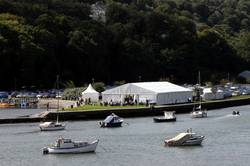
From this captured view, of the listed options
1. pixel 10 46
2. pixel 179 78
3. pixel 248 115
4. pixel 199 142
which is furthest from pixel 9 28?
pixel 199 142

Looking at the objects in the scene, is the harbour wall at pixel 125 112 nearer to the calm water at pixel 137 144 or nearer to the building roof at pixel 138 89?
the calm water at pixel 137 144

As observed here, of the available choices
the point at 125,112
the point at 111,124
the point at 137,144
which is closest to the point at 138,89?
the point at 125,112

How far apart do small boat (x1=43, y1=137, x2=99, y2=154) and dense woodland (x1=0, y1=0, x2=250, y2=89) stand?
214 feet

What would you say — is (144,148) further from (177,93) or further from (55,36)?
(55,36)

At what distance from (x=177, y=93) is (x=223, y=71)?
70.6 m

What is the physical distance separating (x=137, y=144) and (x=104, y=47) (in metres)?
80.4

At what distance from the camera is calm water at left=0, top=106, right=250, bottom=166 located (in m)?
53.6

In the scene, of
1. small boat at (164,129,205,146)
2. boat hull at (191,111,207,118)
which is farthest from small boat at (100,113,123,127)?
small boat at (164,129,205,146)

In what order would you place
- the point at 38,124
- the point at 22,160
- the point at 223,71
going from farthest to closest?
1. the point at 223,71
2. the point at 38,124
3. the point at 22,160

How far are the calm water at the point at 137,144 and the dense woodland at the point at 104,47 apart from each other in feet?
146

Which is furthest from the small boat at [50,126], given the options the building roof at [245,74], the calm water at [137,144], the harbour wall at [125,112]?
the building roof at [245,74]

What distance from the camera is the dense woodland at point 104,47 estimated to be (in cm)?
12469

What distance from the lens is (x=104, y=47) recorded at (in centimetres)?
14125

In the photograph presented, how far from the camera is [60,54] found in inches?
5408
